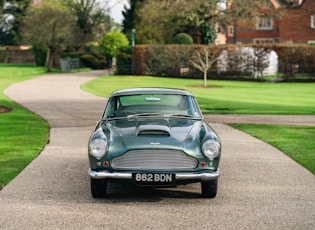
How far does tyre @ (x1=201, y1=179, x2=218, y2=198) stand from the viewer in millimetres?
8133

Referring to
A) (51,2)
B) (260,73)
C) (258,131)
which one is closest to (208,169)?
(258,131)

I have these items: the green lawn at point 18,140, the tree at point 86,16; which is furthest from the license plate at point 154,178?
the tree at point 86,16

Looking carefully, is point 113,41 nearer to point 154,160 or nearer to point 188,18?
point 188,18

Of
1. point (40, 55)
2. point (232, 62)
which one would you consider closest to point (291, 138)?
point (232, 62)

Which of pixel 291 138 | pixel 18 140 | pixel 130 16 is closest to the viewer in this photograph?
pixel 18 140

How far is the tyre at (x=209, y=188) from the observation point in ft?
26.7

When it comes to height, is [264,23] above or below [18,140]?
above

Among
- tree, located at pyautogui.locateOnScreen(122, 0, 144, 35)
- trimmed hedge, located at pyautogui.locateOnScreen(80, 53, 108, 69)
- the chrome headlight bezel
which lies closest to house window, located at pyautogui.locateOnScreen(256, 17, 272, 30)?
tree, located at pyautogui.locateOnScreen(122, 0, 144, 35)

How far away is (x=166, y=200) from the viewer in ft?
26.8

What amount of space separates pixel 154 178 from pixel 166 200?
1.72 feet

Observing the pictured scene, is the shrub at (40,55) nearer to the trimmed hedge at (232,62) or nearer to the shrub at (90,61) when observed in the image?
the shrub at (90,61)

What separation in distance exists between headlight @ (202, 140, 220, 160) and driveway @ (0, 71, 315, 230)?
1.93 feet

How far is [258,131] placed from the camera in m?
16.1

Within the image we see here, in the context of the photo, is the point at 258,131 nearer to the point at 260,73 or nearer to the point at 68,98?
the point at 68,98
